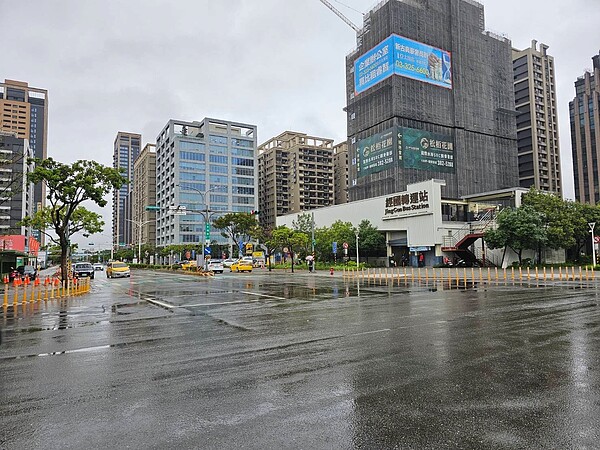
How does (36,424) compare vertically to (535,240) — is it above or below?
below

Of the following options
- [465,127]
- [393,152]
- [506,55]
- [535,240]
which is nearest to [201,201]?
[393,152]

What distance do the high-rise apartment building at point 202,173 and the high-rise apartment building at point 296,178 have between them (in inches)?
662

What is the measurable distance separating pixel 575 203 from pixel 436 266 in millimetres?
16583

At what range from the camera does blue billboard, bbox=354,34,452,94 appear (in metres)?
78.8

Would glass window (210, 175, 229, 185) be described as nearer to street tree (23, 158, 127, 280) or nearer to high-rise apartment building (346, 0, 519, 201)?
high-rise apartment building (346, 0, 519, 201)

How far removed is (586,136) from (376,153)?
8272cm

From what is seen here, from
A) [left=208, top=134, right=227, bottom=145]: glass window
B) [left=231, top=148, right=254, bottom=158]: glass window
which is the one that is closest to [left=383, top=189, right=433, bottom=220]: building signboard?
[left=231, top=148, right=254, bottom=158]: glass window

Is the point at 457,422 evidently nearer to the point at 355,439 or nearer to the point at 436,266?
the point at 355,439

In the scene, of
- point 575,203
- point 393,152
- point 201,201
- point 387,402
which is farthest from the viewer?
point 201,201

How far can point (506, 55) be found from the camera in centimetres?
9231

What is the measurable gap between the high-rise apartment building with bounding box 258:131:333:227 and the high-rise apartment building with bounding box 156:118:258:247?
1681 centimetres

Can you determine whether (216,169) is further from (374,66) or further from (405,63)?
(405,63)

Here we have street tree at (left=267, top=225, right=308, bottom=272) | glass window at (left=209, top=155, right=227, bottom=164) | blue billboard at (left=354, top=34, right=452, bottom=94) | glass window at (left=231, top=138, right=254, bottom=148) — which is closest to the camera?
street tree at (left=267, top=225, right=308, bottom=272)

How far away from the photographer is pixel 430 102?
8231cm
